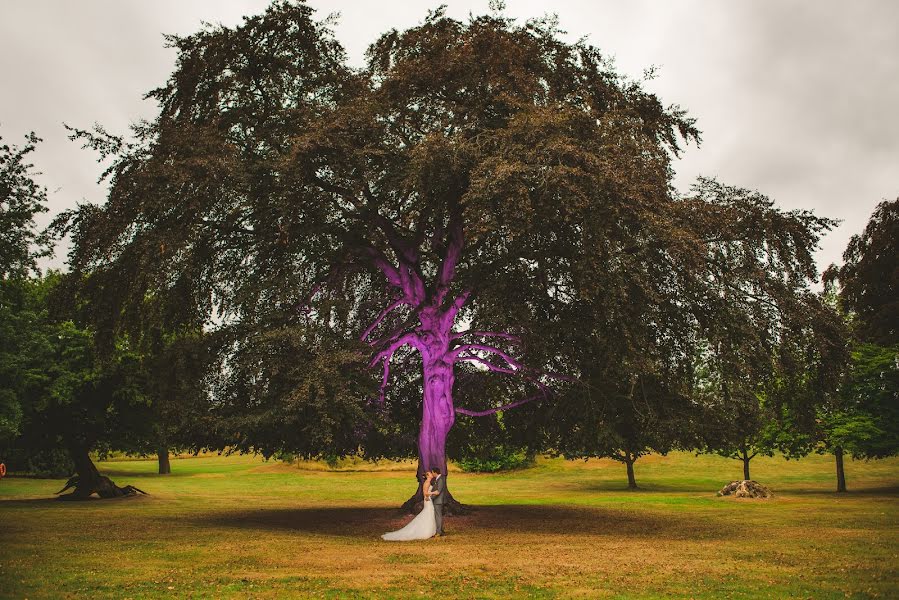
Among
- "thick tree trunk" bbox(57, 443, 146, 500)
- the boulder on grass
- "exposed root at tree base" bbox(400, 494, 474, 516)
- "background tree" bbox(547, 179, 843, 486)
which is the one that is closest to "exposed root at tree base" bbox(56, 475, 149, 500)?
"thick tree trunk" bbox(57, 443, 146, 500)

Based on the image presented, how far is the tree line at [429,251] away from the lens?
21.8m

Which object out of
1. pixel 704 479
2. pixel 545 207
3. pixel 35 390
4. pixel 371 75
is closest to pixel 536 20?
pixel 371 75

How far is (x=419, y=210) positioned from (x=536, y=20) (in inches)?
298

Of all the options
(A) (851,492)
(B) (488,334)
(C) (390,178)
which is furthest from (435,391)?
(A) (851,492)

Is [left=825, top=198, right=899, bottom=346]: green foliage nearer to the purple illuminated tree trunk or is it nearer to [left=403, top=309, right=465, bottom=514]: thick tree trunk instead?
the purple illuminated tree trunk

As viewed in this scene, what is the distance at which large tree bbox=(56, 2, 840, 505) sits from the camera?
21.1m

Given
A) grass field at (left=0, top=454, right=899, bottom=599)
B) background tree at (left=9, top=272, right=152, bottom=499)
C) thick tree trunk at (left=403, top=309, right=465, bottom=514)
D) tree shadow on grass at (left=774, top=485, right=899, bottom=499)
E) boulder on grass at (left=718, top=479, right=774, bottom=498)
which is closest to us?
grass field at (left=0, top=454, right=899, bottom=599)

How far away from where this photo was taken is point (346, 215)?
25.5m

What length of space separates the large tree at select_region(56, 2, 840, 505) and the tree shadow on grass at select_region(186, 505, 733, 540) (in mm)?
2605

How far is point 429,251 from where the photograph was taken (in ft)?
98.4

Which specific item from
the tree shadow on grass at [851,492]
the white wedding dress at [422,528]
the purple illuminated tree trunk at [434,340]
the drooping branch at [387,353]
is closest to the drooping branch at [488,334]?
the purple illuminated tree trunk at [434,340]

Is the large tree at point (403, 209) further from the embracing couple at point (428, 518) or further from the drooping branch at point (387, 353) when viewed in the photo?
the embracing couple at point (428, 518)

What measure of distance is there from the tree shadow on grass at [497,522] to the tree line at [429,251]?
2472mm

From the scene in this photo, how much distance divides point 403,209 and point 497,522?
37.0ft
